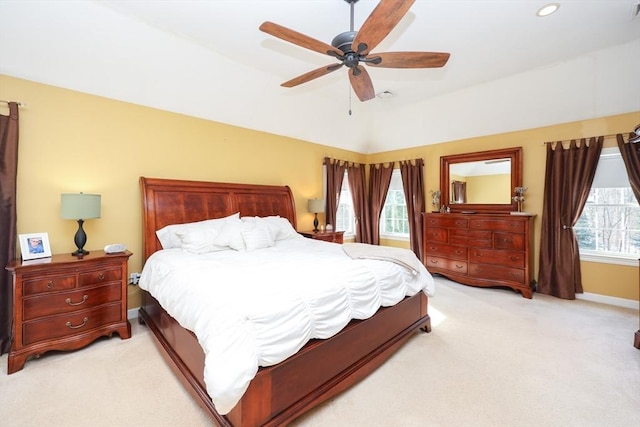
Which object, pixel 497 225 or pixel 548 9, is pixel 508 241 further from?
pixel 548 9

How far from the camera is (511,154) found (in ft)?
14.4

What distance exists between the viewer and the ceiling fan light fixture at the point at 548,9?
98.2 inches

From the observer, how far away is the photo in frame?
97.3 inches

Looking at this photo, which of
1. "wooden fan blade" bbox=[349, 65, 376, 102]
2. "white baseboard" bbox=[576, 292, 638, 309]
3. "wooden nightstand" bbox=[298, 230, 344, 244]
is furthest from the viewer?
"wooden nightstand" bbox=[298, 230, 344, 244]

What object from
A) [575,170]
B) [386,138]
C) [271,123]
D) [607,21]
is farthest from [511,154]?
[271,123]

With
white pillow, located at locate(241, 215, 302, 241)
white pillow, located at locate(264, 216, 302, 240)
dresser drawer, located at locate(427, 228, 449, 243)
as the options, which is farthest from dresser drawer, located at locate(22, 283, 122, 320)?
dresser drawer, located at locate(427, 228, 449, 243)

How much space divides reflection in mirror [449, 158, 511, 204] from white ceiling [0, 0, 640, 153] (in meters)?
0.57

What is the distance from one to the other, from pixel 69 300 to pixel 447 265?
501cm

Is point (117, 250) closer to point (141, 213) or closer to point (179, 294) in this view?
point (141, 213)

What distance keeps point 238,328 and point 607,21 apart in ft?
14.3

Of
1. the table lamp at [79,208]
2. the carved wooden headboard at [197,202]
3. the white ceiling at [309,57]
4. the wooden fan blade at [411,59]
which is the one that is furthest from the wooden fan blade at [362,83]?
the table lamp at [79,208]

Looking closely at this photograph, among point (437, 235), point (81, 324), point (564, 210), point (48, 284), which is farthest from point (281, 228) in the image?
point (564, 210)

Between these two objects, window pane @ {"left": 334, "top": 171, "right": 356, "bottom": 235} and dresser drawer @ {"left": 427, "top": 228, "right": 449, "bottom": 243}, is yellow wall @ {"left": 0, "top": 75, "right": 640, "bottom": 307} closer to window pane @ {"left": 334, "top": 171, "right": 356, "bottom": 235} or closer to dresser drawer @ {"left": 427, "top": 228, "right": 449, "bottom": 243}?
dresser drawer @ {"left": 427, "top": 228, "right": 449, "bottom": 243}

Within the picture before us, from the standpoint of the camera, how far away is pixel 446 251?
4746 mm
